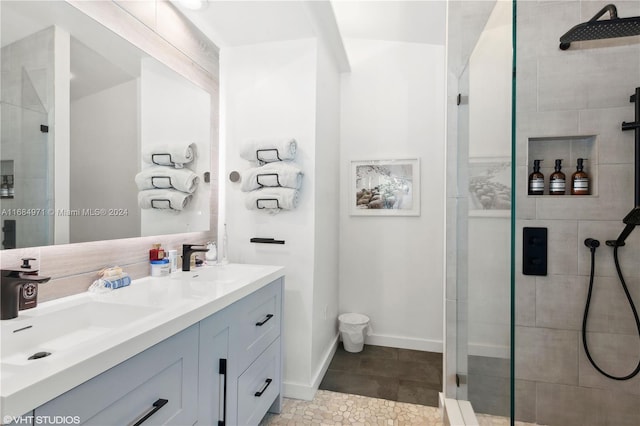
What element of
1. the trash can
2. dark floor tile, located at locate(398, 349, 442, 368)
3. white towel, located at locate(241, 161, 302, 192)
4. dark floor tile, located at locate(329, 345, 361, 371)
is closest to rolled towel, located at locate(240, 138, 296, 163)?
white towel, located at locate(241, 161, 302, 192)

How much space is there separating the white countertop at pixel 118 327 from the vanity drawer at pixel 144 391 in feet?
0.10

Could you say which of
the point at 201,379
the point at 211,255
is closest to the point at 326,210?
the point at 211,255

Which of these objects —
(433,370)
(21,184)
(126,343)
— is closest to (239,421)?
(126,343)

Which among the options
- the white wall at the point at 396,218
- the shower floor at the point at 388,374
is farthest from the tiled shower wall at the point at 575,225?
the white wall at the point at 396,218

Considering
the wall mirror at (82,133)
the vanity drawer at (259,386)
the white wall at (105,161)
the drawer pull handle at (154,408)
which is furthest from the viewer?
the vanity drawer at (259,386)

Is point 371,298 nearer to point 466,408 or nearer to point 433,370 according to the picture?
point 433,370

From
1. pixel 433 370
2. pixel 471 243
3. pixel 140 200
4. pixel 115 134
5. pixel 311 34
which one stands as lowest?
pixel 433 370

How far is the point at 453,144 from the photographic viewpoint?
5.75 ft

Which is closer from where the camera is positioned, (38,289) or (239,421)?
(38,289)

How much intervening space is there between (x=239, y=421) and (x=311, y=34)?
2.20 meters

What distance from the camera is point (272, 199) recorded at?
1.94m

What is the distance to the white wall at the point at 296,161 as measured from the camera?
6.66ft

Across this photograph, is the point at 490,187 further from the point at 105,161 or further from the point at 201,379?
the point at 105,161

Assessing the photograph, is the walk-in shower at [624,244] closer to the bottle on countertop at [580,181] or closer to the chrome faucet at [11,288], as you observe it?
the bottle on countertop at [580,181]
